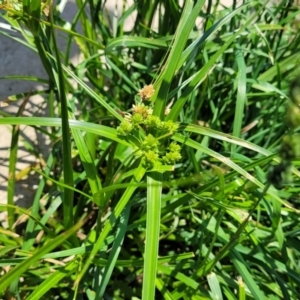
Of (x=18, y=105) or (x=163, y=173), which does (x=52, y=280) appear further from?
(x=18, y=105)

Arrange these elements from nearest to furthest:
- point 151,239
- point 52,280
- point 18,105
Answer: point 151,239, point 52,280, point 18,105

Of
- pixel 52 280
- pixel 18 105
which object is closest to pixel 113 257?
pixel 52 280

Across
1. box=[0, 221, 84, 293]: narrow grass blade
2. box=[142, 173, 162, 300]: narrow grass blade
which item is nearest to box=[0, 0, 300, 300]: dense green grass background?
box=[142, 173, 162, 300]: narrow grass blade

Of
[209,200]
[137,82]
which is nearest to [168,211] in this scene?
[209,200]

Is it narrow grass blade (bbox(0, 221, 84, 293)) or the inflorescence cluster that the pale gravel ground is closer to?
the inflorescence cluster

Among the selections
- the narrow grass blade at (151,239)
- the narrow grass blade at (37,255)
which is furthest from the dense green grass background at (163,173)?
the narrow grass blade at (37,255)

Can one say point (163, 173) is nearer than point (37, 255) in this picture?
No
